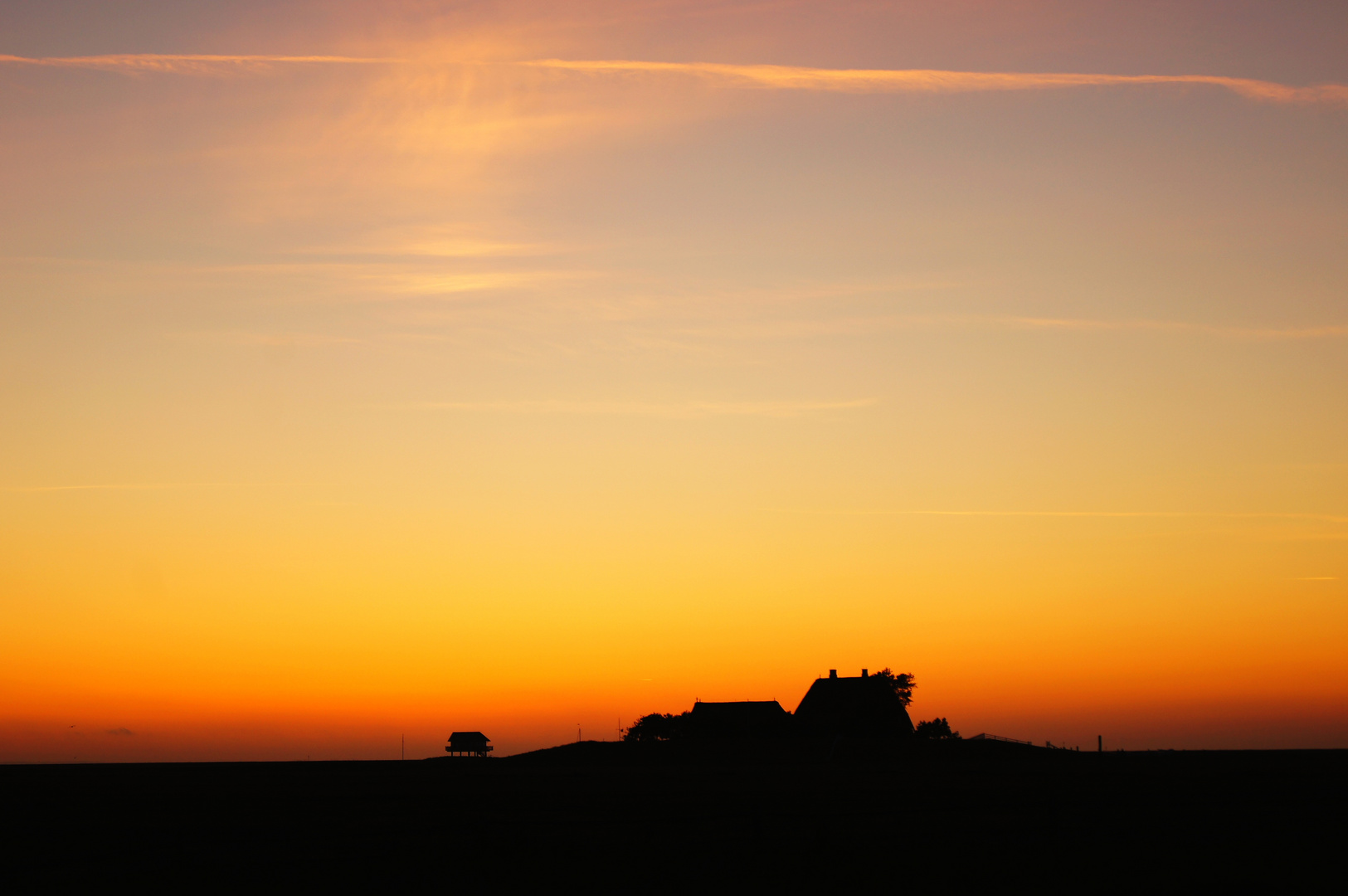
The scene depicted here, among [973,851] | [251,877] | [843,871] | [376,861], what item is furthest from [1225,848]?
[251,877]

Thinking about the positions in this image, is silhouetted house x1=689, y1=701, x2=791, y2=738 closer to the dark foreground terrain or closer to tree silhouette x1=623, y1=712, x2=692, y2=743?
tree silhouette x1=623, y1=712, x2=692, y2=743

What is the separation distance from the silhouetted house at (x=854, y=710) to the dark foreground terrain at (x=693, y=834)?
118 feet

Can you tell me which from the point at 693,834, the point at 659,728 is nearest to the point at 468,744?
the point at 659,728

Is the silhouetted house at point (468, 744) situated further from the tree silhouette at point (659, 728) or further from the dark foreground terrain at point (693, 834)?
the dark foreground terrain at point (693, 834)

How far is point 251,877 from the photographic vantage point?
18969 millimetres

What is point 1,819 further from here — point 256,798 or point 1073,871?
point 1073,871

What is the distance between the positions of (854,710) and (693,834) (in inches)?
2471

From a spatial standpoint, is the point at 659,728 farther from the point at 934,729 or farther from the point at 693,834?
the point at 693,834

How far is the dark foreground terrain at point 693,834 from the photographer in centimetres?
1911

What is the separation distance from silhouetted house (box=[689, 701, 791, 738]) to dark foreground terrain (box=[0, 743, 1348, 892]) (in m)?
37.2

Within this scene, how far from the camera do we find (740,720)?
87625 millimetres

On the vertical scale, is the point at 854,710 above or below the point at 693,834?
above

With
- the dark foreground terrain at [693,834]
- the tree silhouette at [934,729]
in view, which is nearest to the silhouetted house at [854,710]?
the tree silhouette at [934,729]

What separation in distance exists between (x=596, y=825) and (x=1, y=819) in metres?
15.4
